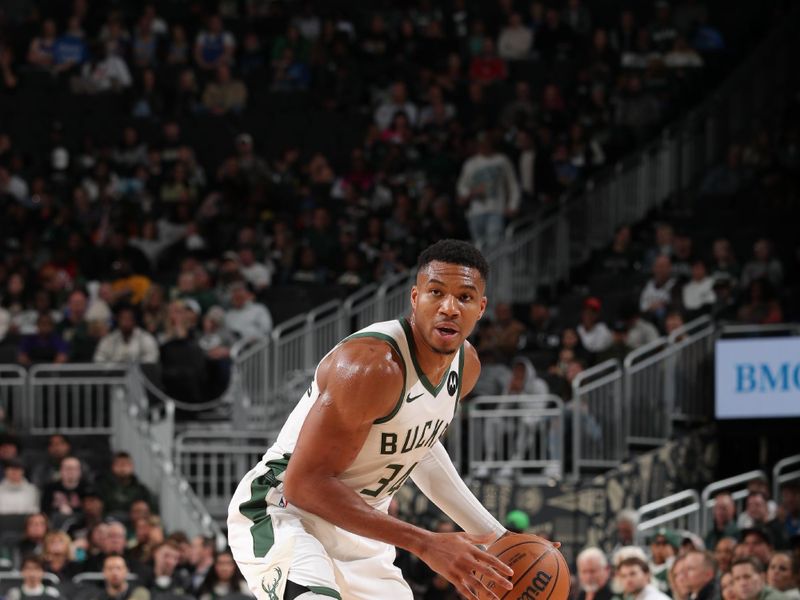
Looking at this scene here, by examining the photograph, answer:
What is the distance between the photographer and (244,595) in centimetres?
1323

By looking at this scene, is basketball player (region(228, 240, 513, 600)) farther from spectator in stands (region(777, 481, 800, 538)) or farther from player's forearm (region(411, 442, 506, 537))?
spectator in stands (region(777, 481, 800, 538))

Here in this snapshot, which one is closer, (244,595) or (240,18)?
(244,595)

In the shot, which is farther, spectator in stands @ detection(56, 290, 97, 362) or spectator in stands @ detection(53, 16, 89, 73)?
spectator in stands @ detection(53, 16, 89, 73)

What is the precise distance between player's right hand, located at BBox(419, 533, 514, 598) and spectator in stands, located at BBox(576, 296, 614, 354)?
11.4 m

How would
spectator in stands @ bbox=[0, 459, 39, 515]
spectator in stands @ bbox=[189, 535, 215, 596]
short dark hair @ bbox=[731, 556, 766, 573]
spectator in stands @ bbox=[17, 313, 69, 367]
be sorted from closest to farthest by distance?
short dark hair @ bbox=[731, 556, 766, 573], spectator in stands @ bbox=[189, 535, 215, 596], spectator in stands @ bbox=[0, 459, 39, 515], spectator in stands @ bbox=[17, 313, 69, 367]

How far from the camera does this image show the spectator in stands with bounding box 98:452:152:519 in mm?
15617

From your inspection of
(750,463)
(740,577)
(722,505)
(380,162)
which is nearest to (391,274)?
(380,162)

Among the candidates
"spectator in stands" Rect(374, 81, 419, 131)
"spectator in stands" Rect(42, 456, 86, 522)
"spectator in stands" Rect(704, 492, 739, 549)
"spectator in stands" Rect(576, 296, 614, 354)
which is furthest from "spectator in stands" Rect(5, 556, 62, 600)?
"spectator in stands" Rect(374, 81, 419, 131)

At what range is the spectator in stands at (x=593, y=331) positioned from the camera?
17.1 m

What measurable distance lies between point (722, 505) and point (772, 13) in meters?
10.7

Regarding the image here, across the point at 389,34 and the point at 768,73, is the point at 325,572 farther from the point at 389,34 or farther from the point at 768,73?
the point at 389,34

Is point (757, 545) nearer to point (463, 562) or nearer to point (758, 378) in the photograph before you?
point (758, 378)

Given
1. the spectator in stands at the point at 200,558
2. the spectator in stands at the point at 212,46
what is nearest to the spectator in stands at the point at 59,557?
the spectator in stands at the point at 200,558

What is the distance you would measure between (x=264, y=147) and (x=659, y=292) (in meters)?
7.04
